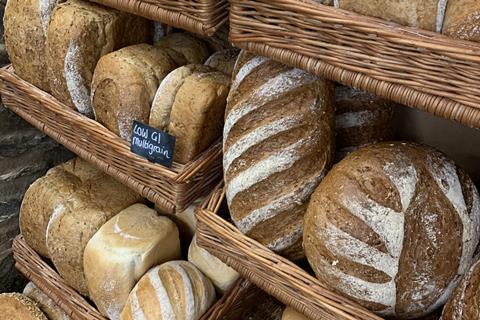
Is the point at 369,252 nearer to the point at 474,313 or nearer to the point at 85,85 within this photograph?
the point at 474,313

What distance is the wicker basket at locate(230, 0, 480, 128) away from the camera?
2.90ft

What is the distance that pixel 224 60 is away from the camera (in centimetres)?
166

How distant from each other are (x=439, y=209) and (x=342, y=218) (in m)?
0.19

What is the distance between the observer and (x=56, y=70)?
1.69 meters

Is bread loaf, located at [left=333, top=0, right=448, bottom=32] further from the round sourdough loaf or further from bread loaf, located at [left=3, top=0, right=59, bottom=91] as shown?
bread loaf, located at [left=3, top=0, right=59, bottom=91]

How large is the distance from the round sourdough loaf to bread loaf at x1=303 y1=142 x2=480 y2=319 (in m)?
0.05

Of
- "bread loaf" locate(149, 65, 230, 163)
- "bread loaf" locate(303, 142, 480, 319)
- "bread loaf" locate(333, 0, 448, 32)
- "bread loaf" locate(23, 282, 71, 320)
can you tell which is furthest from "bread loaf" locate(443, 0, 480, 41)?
"bread loaf" locate(23, 282, 71, 320)

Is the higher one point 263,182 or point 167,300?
point 263,182

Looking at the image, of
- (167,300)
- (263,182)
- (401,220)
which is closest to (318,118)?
(263,182)

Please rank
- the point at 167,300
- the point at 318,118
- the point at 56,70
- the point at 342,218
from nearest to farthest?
the point at 342,218, the point at 318,118, the point at 167,300, the point at 56,70

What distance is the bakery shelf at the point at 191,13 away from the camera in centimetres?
128

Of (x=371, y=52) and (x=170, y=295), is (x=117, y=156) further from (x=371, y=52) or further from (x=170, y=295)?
(x=371, y=52)

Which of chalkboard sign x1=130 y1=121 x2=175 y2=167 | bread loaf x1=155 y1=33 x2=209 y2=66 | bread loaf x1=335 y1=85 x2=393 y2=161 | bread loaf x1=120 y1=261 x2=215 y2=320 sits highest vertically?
bread loaf x1=335 y1=85 x2=393 y2=161

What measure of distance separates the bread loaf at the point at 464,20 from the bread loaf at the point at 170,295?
100 cm
